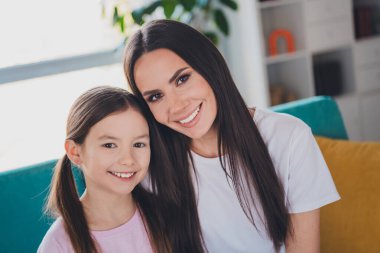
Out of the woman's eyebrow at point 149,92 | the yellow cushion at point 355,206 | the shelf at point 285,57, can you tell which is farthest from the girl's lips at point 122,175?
the shelf at point 285,57

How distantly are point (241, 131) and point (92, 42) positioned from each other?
6.44ft

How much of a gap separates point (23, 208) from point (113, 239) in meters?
0.40

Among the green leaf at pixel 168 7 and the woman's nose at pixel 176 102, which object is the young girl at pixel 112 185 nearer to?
the woman's nose at pixel 176 102

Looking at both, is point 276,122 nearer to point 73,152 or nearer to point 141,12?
point 73,152

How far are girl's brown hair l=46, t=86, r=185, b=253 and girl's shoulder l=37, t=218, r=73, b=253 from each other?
0.05 feet

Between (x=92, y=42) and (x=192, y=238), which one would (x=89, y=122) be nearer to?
(x=192, y=238)

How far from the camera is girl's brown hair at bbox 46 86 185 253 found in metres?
1.38

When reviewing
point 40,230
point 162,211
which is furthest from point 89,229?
point 40,230

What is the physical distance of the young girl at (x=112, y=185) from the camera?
1374 millimetres

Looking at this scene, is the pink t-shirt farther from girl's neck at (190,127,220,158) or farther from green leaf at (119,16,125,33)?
green leaf at (119,16,125,33)

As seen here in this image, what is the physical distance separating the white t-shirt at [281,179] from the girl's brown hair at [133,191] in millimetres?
96

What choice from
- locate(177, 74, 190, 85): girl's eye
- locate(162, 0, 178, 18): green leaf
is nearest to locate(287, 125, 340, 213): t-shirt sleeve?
locate(177, 74, 190, 85): girl's eye

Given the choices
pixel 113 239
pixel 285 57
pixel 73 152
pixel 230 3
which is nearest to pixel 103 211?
pixel 113 239

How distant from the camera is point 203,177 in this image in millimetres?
1537
